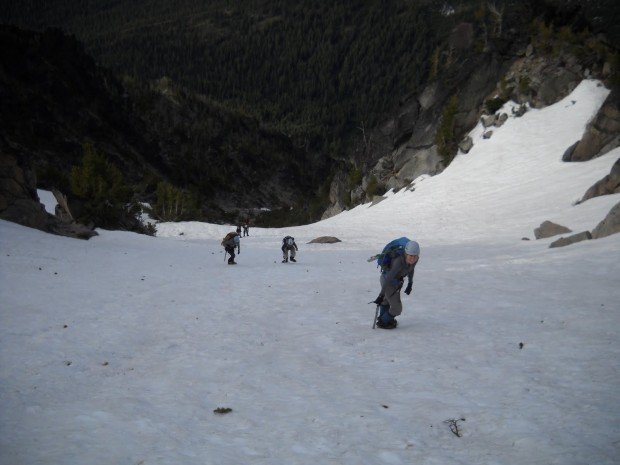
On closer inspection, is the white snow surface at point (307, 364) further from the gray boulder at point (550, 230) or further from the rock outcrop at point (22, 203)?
the rock outcrop at point (22, 203)

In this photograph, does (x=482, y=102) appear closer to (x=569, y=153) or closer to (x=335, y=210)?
(x=569, y=153)

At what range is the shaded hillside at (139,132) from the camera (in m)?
101

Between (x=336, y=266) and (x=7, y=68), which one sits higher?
(x=7, y=68)

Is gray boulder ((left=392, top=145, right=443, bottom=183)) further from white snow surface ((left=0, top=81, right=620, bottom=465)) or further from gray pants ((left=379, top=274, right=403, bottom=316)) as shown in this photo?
gray pants ((left=379, top=274, right=403, bottom=316))

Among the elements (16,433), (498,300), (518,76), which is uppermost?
(518,76)

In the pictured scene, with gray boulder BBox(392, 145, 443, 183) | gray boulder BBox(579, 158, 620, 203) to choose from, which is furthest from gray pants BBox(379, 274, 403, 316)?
gray boulder BBox(392, 145, 443, 183)

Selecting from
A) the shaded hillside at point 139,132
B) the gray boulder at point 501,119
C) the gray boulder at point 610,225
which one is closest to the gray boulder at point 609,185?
the gray boulder at point 610,225

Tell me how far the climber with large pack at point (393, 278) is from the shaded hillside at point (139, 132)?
2376 inches

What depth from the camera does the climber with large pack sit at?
877 centimetres

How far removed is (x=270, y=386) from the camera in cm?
605

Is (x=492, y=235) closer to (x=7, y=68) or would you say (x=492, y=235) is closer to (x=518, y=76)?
(x=518, y=76)

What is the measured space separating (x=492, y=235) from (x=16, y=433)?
95.1 feet

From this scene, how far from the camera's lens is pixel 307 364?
6930 mm

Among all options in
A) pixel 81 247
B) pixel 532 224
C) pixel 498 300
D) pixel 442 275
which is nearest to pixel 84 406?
pixel 498 300
